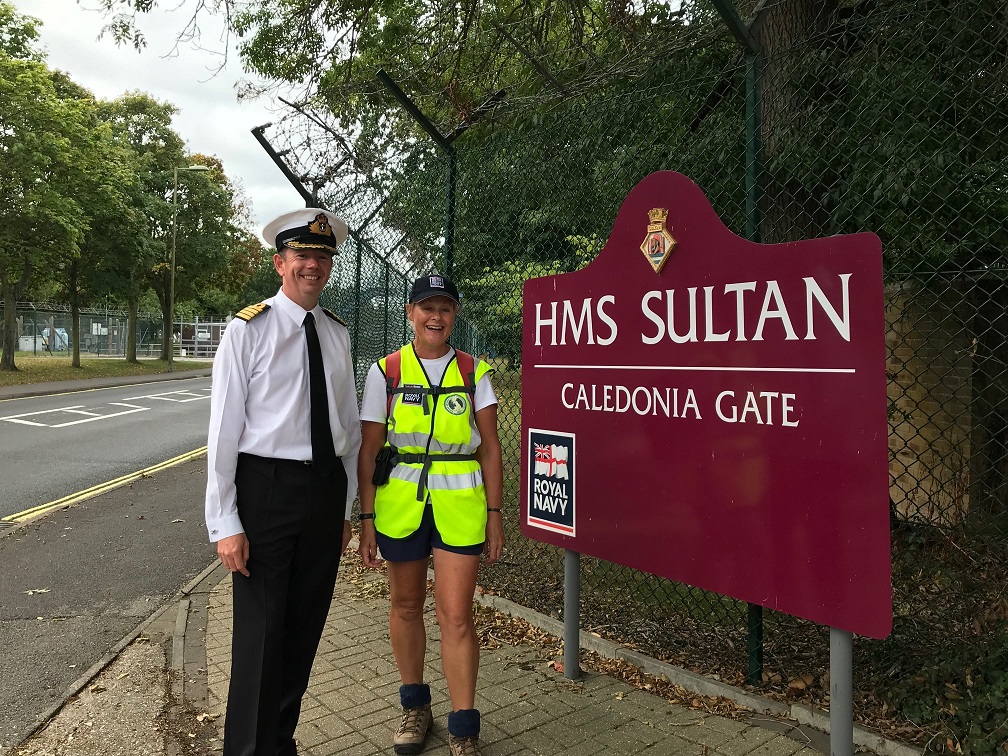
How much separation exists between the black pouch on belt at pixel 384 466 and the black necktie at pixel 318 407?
29 cm

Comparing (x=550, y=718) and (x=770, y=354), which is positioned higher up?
(x=770, y=354)

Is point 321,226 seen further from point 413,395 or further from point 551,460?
point 551,460

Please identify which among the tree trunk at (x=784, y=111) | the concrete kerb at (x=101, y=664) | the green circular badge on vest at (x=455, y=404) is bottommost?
the concrete kerb at (x=101, y=664)

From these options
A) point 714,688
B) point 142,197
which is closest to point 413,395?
point 714,688

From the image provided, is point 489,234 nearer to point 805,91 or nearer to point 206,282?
point 805,91

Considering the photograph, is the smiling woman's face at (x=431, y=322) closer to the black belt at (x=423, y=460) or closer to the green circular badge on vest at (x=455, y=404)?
the green circular badge on vest at (x=455, y=404)

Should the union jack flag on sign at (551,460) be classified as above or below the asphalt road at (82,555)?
above

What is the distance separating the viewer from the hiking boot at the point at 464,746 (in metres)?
2.84

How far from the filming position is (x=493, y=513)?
119 inches

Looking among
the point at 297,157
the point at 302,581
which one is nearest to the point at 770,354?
the point at 302,581

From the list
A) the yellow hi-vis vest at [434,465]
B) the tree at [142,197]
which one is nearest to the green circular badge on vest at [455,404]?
the yellow hi-vis vest at [434,465]

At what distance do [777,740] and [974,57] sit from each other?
10.2 ft

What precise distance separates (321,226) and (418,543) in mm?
1252

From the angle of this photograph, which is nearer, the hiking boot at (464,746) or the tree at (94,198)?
the hiking boot at (464,746)
